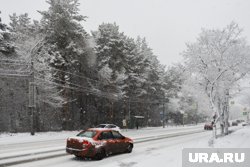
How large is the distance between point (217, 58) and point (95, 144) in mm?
20980

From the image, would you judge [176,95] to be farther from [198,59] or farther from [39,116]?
[198,59]

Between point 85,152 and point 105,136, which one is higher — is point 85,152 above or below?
below

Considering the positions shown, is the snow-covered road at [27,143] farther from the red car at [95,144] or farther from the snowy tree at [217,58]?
the snowy tree at [217,58]

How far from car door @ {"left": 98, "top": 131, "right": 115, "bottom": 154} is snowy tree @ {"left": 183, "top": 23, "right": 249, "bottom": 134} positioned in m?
16.7

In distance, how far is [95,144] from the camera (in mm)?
17219

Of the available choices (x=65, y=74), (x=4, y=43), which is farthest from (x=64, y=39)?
(x=4, y=43)

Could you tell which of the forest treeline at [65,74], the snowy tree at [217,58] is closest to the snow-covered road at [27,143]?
the forest treeline at [65,74]

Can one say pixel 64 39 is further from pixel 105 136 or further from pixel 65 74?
pixel 105 136

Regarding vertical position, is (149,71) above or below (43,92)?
above

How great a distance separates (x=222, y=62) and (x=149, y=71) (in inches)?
1653

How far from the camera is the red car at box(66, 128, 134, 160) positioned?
16.9 m

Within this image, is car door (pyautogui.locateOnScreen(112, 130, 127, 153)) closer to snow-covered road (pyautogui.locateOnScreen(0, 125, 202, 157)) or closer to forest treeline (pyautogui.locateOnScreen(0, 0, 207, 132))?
snow-covered road (pyautogui.locateOnScreen(0, 125, 202, 157))

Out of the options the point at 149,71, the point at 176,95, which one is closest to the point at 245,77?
the point at 149,71

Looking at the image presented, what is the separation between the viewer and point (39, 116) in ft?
159
